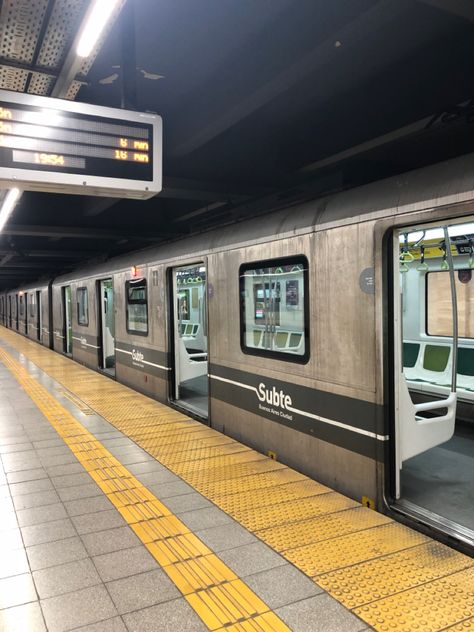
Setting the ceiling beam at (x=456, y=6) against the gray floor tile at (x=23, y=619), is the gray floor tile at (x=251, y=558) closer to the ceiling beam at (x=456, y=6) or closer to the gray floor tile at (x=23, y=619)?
the gray floor tile at (x=23, y=619)

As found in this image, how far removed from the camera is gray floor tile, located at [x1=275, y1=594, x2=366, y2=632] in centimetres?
236

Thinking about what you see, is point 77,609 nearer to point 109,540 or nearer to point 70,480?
point 109,540

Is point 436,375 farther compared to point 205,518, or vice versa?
point 436,375

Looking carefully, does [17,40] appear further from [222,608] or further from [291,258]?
[222,608]

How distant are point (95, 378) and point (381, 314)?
8.12m

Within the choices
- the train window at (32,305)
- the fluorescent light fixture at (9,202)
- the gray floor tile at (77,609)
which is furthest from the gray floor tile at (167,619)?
the train window at (32,305)

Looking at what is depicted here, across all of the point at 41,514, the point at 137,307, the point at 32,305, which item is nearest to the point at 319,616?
the point at 41,514

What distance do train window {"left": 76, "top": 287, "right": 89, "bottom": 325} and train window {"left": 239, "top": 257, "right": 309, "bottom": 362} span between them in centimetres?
750

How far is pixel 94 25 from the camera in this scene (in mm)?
2520

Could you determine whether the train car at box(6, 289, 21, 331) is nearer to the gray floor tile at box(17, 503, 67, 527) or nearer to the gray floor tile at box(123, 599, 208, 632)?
the gray floor tile at box(17, 503, 67, 527)

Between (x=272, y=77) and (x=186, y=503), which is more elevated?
(x=272, y=77)

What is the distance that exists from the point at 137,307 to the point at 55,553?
5.67m

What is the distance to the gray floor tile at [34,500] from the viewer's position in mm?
3859

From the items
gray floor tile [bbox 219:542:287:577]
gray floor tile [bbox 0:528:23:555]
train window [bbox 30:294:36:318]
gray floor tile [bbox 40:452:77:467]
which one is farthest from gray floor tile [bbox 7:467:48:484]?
train window [bbox 30:294:36:318]
